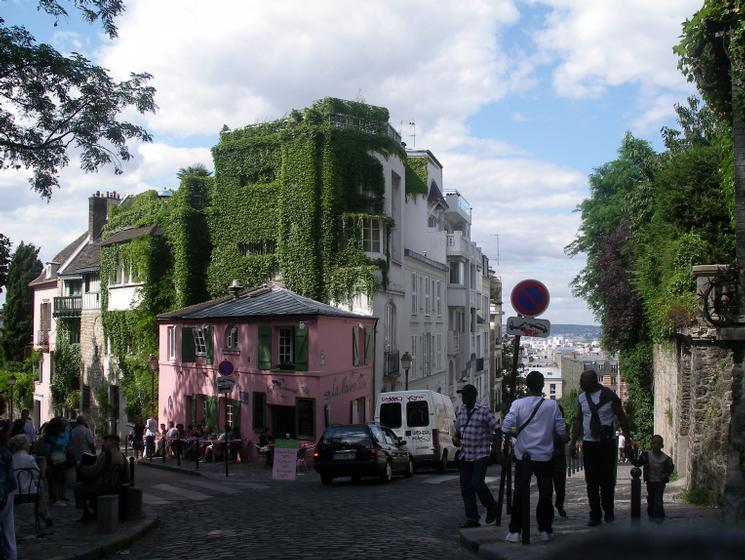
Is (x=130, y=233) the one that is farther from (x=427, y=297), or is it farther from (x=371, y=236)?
(x=427, y=297)

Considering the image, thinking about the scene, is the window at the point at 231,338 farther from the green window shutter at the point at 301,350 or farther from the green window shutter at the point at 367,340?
the green window shutter at the point at 367,340

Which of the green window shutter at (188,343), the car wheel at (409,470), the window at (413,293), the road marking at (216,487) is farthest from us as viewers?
the window at (413,293)

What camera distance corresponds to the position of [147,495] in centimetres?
1733

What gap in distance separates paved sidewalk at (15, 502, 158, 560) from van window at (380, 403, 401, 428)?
13.0 metres

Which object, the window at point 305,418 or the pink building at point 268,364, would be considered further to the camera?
the pink building at point 268,364

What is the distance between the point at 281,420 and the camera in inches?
1215

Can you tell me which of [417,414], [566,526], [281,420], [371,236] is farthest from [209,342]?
[566,526]

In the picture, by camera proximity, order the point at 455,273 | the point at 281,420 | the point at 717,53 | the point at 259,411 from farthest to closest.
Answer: the point at 455,273 → the point at 259,411 → the point at 281,420 → the point at 717,53

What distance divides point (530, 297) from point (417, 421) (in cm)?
1542

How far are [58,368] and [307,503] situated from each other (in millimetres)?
41847

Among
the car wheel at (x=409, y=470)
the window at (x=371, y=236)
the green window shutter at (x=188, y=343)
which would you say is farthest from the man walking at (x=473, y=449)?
the window at (x=371, y=236)

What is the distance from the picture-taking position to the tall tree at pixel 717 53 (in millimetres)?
Result: 13633

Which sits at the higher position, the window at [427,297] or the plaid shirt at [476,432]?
the window at [427,297]

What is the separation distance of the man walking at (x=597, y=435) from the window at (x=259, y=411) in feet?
73.8
